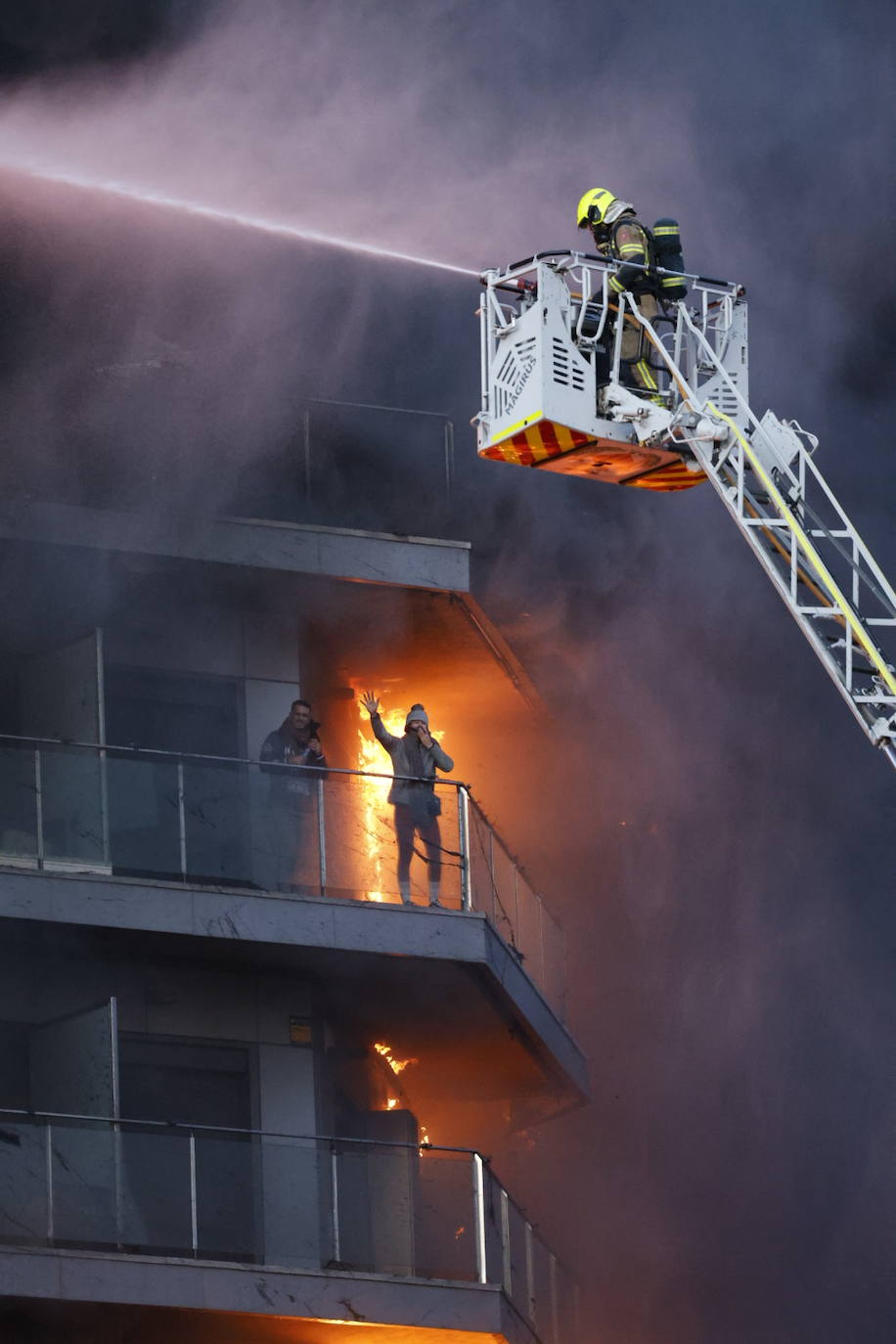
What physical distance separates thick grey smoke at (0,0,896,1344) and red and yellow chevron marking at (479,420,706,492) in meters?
4.60

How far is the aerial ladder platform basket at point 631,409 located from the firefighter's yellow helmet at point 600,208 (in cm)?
41

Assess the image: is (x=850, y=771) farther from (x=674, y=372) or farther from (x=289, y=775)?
(x=674, y=372)

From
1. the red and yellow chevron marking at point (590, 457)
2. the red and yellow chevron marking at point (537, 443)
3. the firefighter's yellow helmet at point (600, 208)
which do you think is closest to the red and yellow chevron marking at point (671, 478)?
the red and yellow chevron marking at point (590, 457)

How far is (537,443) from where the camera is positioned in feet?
58.9

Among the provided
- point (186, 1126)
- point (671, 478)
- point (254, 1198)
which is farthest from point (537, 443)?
point (254, 1198)

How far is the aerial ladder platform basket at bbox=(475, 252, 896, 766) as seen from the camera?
1764cm

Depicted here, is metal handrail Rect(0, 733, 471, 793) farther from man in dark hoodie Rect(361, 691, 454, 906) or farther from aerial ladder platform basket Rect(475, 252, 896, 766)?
aerial ladder platform basket Rect(475, 252, 896, 766)

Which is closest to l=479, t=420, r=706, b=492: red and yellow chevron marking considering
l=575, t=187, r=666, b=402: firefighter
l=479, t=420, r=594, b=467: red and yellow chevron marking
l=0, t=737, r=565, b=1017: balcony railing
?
l=479, t=420, r=594, b=467: red and yellow chevron marking

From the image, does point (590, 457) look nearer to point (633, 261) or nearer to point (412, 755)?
point (633, 261)

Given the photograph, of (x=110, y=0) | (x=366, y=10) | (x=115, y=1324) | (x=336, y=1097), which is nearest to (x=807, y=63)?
(x=366, y=10)

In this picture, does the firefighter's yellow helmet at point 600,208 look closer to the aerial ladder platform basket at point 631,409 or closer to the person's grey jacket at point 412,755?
the aerial ladder platform basket at point 631,409

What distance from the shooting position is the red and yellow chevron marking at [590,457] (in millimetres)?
17859

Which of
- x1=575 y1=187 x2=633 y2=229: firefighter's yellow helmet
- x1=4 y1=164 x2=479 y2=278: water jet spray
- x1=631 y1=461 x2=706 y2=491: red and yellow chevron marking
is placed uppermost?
x1=4 y1=164 x2=479 y2=278: water jet spray

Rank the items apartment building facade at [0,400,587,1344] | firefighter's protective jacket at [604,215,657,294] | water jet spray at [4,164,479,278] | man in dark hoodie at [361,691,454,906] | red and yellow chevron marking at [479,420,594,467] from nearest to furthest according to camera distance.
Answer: red and yellow chevron marking at [479,420,594,467], firefighter's protective jacket at [604,215,657,294], apartment building facade at [0,400,587,1344], man in dark hoodie at [361,691,454,906], water jet spray at [4,164,479,278]
